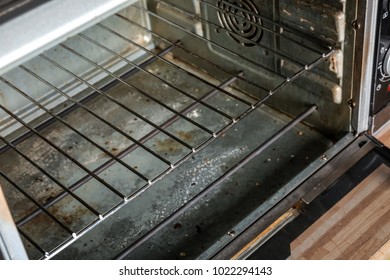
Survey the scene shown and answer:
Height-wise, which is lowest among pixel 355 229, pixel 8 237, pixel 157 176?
pixel 355 229

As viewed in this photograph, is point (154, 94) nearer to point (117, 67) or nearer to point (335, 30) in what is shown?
point (117, 67)

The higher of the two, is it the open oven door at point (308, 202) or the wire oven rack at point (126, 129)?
the wire oven rack at point (126, 129)

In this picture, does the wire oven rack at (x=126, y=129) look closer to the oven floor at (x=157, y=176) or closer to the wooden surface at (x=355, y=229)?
the oven floor at (x=157, y=176)

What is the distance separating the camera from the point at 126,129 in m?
1.35

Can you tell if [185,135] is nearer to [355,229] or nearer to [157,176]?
[157,176]

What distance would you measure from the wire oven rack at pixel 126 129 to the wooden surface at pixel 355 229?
159mm

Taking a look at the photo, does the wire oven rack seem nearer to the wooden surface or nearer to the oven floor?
the oven floor

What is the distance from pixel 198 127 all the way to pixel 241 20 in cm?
20

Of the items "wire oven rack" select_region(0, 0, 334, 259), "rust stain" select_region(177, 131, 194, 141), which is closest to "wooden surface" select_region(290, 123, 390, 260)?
"wire oven rack" select_region(0, 0, 334, 259)

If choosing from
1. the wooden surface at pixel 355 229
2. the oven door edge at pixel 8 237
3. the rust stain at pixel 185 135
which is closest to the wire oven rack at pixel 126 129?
the rust stain at pixel 185 135

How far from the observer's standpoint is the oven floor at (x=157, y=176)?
1154 millimetres

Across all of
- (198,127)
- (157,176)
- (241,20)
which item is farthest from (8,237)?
(241,20)

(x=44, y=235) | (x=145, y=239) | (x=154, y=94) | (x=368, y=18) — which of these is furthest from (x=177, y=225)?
(x=368, y=18)

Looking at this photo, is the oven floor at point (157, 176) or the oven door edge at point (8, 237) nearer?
the oven door edge at point (8, 237)
